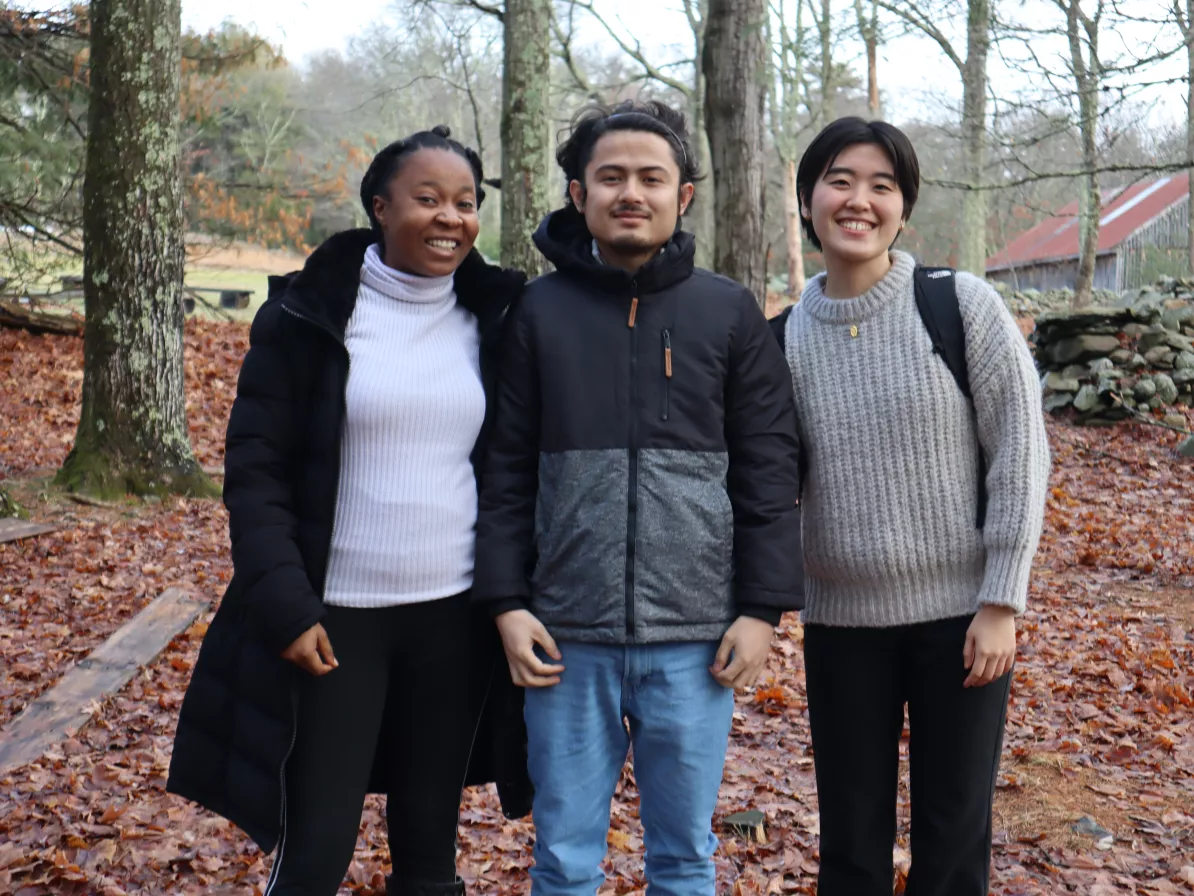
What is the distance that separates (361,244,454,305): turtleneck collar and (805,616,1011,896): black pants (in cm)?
128

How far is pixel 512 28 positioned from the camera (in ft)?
35.0

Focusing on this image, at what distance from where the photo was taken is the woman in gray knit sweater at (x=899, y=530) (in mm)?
2598

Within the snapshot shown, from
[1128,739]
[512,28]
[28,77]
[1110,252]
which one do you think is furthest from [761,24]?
[1110,252]

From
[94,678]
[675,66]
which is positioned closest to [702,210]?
[675,66]

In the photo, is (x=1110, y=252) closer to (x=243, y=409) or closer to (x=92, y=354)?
(x=92, y=354)

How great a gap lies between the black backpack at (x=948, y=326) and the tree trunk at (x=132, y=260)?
6738mm

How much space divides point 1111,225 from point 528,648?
126 feet

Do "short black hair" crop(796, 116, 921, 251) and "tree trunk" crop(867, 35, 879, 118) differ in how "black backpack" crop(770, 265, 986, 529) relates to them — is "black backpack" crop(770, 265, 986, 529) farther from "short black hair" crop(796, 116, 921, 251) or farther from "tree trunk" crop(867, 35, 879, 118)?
"tree trunk" crop(867, 35, 879, 118)

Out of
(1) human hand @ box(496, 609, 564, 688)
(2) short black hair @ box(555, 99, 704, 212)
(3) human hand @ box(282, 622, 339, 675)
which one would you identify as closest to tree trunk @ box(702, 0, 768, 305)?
(2) short black hair @ box(555, 99, 704, 212)

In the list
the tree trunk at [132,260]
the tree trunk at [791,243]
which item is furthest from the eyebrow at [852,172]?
the tree trunk at [791,243]

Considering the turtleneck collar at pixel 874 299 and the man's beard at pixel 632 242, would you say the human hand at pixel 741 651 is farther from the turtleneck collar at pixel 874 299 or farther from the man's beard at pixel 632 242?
the man's beard at pixel 632 242

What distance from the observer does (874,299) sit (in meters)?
2.72

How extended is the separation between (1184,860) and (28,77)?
1263 cm

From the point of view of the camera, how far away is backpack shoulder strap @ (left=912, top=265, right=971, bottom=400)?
264cm
